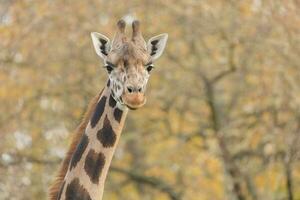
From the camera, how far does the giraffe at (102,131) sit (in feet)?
34.8

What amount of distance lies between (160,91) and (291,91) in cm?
371

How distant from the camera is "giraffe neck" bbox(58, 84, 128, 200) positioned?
10836mm

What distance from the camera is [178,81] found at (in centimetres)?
2366

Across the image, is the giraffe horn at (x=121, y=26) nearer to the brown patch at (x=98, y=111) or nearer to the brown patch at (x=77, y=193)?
the brown patch at (x=98, y=111)

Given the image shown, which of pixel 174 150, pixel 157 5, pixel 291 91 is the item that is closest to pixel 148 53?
pixel 291 91

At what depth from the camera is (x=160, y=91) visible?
2395cm

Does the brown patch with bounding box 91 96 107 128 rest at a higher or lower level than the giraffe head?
lower

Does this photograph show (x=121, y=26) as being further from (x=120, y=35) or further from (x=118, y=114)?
(x=118, y=114)

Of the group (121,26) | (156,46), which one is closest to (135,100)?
(121,26)

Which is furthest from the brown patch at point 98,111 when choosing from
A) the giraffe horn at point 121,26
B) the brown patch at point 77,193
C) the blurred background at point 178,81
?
the blurred background at point 178,81

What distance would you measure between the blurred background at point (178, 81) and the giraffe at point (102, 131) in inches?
379

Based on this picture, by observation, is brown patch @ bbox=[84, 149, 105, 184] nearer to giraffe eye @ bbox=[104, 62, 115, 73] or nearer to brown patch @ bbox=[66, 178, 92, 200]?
brown patch @ bbox=[66, 178, 92, 200]

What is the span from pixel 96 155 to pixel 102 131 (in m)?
0.24

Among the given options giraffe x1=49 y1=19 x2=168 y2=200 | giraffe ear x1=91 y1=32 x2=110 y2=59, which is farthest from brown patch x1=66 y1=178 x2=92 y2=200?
giraffe ear x1=91 y1=32 x2=110 y2=59
